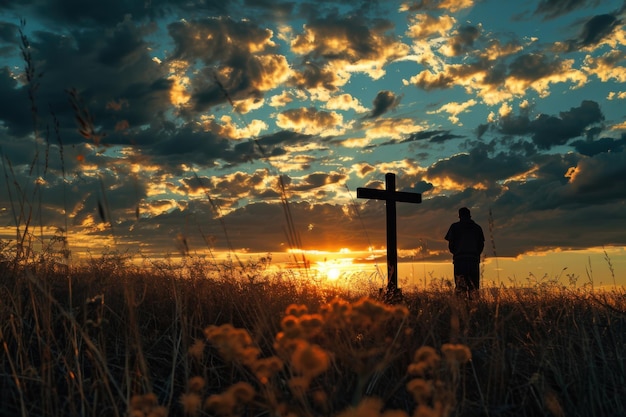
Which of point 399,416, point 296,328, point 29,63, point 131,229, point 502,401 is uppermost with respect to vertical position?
point 29,63

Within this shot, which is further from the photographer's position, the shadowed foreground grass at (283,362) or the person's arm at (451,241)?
the person's arm at (451,241)

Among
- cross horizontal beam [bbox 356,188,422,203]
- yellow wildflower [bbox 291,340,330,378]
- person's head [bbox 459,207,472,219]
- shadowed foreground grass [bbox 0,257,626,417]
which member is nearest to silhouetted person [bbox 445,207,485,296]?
person's head [bbox 459,207,472,219]

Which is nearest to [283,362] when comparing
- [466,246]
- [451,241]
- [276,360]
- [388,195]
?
[276,360]

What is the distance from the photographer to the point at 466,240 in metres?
11.3

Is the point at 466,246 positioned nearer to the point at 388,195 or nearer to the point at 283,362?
the point at 388,195

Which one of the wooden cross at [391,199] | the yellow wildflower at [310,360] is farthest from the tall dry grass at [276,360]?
the wooden cross at [391,199]

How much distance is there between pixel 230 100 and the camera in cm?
384

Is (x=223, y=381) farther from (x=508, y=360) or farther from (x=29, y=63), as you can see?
(x=29, y=63)

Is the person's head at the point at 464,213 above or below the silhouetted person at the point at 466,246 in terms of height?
above

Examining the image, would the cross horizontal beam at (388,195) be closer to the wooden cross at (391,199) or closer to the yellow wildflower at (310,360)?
the wooden cross at (391,199)

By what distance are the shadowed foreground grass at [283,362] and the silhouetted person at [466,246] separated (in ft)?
16.2

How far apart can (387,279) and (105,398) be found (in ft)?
23.1

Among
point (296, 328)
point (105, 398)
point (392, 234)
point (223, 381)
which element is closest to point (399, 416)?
point (296, 328)

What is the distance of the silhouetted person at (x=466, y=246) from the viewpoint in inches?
446
